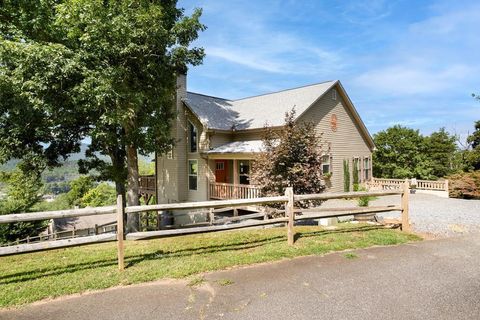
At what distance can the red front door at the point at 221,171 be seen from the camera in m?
20.7

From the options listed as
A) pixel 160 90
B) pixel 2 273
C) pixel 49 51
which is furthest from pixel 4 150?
pixel 2 273

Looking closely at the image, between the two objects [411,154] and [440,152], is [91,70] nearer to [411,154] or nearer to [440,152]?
[411,154]

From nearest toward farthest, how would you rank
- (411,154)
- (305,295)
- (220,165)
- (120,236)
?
(305,295) → (120,236) → (220,165) → (411,154)

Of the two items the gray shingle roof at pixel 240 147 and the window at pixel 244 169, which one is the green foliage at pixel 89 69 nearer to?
the gray shingle roof at pixel 240 147

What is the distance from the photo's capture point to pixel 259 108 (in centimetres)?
2164

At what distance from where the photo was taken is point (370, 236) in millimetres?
8242

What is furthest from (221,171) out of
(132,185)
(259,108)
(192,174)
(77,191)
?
(77,191)

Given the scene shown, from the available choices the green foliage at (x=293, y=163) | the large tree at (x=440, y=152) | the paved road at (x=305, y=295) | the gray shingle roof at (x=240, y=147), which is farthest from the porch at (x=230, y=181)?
the large tree at (x=440, y=152)

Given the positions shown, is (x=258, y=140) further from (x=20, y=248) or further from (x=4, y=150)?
(x=20, y=248)

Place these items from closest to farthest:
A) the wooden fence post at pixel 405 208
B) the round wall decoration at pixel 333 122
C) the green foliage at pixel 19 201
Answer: the wooden fence post at pixel 405 208 → the green foliage at pixel 19 201 → the round wall decoration at pixel 333 122

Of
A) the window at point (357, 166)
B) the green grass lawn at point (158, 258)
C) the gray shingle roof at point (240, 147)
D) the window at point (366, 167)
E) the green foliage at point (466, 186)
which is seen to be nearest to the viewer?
the green grass lawn at point (158, 258)

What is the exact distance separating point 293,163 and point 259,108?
10900 mm

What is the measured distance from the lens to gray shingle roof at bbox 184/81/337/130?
19047 millimetres

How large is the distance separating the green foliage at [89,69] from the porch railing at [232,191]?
5051 mm
